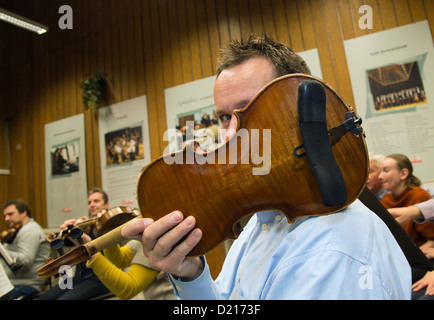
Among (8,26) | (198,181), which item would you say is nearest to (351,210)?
(198,181)

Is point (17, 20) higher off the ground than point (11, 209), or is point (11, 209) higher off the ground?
point (17, 20)

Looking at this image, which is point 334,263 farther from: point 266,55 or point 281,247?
point 266,55

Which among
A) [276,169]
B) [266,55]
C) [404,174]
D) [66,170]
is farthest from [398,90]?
[66,170]

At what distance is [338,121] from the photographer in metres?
0.64

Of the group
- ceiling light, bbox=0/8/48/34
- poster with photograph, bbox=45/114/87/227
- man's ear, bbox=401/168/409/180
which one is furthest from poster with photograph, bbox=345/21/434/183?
ceiling light, bbox=0/8/48/34

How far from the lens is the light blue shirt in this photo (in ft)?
1.86

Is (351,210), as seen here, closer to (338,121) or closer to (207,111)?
(338,121)

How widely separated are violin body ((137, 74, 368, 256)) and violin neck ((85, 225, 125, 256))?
170 millimetres

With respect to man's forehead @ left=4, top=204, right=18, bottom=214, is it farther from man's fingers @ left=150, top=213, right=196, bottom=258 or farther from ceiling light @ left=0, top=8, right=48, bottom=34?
man's fingers @ left=150, top=213, right=196, bottom=258

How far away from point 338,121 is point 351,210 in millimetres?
217

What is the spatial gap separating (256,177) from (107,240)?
525 millimetres

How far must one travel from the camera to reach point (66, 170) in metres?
4.68

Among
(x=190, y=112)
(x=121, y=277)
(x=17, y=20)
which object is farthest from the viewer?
(x=17, y=20)

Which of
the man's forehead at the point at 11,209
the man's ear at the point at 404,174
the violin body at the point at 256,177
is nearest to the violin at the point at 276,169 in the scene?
the violin body at the point at 256,177
